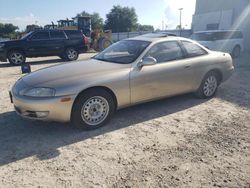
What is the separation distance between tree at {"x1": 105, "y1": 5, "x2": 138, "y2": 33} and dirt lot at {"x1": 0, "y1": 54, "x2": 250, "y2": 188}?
235 ft

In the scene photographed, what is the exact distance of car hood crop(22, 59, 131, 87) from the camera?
4243 mm

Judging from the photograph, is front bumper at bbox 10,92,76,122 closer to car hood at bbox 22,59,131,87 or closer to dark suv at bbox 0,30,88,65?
car hood at bbox 22,59,131,87

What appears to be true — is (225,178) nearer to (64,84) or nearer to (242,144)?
(242,144)

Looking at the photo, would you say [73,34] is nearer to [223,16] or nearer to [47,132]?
[47,132]

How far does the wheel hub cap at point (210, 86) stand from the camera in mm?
6127

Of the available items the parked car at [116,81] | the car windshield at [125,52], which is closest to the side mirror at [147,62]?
the parked car at [116,81]

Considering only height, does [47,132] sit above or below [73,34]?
below

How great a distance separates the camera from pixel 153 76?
498 centimetres

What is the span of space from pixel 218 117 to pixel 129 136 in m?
1.94

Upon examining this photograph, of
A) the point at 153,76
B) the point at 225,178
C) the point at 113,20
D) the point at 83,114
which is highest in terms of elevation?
the point at 113,20

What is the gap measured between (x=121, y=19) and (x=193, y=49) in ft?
242

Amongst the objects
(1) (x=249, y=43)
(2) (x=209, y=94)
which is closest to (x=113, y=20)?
(1) (x=249, y=43)

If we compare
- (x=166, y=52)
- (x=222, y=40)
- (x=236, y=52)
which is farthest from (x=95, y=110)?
(x=236, y=52)

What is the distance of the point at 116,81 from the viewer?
450 cm
